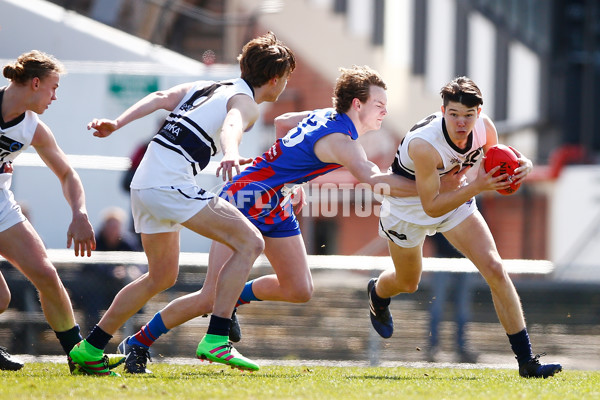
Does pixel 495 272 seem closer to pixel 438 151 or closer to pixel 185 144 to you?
pixel 438 151

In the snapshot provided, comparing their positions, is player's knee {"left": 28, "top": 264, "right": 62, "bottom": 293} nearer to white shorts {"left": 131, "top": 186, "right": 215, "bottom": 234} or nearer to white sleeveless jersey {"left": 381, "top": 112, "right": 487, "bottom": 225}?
white shorts {"left": 131, "top": 186, "right": 215, "bottom": 234}

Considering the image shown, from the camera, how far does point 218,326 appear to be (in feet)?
18.4

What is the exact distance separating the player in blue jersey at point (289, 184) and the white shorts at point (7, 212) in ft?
3.27

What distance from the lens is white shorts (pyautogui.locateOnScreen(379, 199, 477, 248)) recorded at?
6.18m

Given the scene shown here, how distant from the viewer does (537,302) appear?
8.33 meters

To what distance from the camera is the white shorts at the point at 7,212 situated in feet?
19.1

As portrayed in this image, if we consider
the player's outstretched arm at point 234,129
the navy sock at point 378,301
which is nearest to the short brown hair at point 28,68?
the player's outstretched arm at point 234,129

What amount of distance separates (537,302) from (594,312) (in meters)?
0.58

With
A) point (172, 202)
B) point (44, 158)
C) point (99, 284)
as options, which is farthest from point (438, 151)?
point (99, 284)

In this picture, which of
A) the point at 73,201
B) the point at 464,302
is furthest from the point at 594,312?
the point at 73,201

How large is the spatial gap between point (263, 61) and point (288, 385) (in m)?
1.82

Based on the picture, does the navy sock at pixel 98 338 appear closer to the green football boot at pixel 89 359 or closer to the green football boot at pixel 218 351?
the green football boot at pixel 89 359

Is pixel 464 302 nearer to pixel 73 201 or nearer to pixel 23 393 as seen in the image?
pixel 73 201

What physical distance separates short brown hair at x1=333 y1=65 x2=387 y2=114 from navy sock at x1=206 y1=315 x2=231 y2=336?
149 centimetres
